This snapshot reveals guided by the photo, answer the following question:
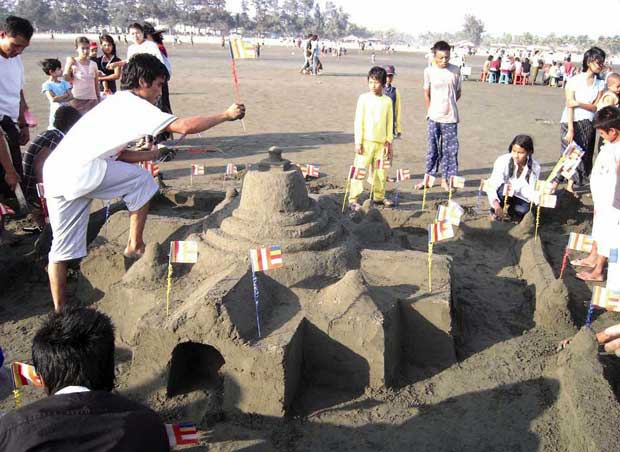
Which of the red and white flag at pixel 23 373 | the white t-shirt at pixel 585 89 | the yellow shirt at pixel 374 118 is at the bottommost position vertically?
the red and white flag at pixel 23 373

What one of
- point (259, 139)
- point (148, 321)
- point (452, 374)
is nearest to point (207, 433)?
point (148, 321)

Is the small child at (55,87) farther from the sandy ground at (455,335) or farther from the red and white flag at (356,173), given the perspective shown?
the red and white flag at (356,173)

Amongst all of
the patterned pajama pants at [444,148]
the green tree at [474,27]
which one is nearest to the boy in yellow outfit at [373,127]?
the patterned pajama pants at [444,148]

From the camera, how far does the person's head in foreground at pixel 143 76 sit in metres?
3.88

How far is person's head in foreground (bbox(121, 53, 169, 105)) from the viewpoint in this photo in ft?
12.7

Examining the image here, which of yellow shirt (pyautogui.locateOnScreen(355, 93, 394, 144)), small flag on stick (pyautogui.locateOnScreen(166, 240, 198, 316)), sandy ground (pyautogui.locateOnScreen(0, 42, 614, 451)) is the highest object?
yellow shirt (pyautogui.locateOnScreen(355, 93, 394, 144))

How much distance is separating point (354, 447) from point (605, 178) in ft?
10.5

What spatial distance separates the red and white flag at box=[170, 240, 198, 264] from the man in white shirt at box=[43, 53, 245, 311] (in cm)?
65

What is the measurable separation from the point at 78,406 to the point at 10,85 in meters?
4.57

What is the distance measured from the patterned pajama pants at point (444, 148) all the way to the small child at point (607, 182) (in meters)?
2.42

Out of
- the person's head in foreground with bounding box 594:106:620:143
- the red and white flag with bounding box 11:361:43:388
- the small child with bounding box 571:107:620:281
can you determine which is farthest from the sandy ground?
the person's head in foreground with bounding box 594:106:620:143

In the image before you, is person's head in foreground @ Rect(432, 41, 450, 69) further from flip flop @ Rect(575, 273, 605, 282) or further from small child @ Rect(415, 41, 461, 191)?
flip flop @ Rect(575, 273, 605, 282)

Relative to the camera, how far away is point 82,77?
8.06 meters

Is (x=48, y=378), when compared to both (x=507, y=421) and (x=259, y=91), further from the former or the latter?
(x=259, y=91)
